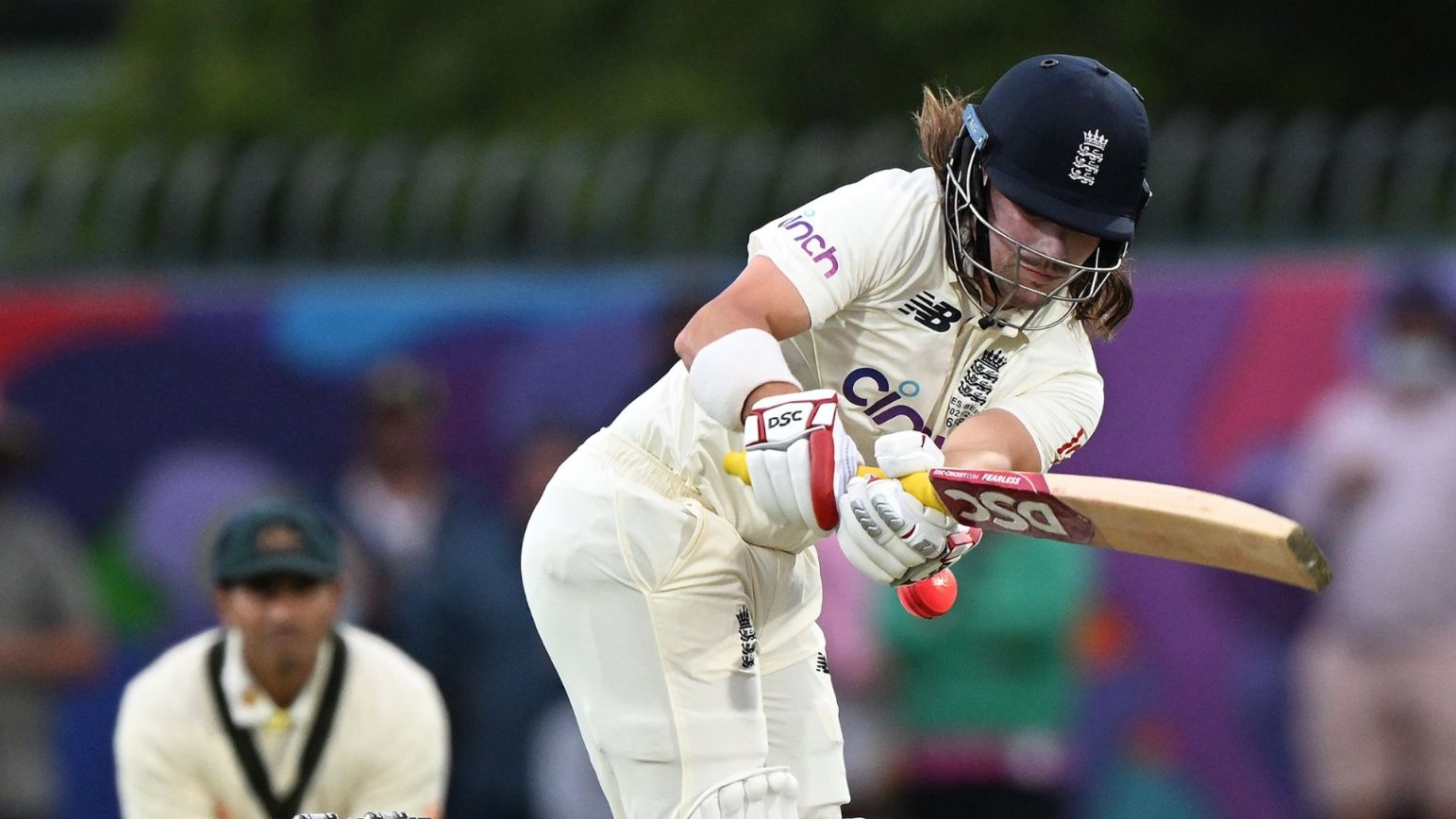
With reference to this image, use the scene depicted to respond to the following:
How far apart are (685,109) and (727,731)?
941 cm

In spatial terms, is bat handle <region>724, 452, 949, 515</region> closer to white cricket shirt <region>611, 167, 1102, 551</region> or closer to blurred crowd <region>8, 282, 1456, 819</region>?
white cricket shirt <region>611, 167, 1102, 551</region>

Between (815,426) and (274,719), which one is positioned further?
(274,719)

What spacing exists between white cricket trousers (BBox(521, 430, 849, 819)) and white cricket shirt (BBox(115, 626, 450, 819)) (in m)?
1.05

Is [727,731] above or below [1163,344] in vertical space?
below

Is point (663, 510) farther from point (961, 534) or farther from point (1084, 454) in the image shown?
point (1084, 454)

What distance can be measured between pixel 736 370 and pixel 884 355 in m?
0.44

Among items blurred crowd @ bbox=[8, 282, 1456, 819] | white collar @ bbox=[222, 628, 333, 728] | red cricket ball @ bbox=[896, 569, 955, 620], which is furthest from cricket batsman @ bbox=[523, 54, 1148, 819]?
blurred crowd @ bbox=[8, 282, 1456, 819]

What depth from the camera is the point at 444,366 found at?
10.4 metres

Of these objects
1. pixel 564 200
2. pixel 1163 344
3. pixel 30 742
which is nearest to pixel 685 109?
pixel 564 200

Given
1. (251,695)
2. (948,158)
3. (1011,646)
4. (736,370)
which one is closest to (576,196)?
(1011,646)

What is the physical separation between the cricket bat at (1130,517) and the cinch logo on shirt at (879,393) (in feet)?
1.22

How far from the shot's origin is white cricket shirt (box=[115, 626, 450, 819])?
6117 mm

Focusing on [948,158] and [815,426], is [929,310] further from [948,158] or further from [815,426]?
[815,426]

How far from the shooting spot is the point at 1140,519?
4562 millimetres
